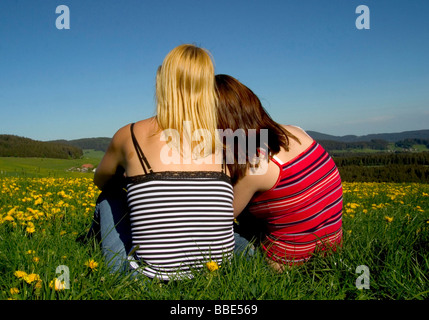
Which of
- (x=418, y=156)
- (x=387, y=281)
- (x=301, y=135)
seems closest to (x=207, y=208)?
(x=301, y=135)

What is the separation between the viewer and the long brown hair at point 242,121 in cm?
202

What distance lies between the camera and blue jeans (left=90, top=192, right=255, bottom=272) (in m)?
1.96

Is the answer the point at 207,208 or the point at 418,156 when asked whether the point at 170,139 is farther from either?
the point at 418,156

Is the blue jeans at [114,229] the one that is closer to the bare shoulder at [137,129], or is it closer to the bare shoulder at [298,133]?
the bare shoulder at [137,129]

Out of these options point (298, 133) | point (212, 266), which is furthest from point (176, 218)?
point (298, 133)

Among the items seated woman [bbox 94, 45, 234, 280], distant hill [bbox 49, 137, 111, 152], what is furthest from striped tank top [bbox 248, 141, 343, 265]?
distant hill [bbox 49, 137, 111, 152]

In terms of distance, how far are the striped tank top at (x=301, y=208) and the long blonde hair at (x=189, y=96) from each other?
0.48m

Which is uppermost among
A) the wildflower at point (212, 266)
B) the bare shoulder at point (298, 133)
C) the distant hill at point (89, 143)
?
the distant hill at point (89, 143)

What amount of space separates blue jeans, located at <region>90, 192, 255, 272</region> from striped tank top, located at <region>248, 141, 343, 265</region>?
196 millimetres

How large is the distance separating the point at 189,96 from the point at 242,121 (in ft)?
1.18

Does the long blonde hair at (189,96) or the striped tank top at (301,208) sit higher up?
the long blonde hair at (189,96)

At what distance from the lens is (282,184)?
2045 mm

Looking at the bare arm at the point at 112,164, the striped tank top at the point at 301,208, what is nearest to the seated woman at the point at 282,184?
the striped tank top at the point at 301,208
